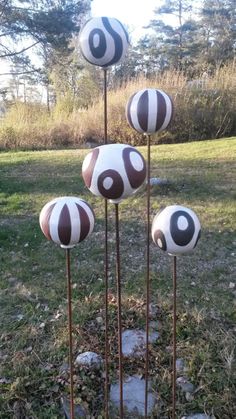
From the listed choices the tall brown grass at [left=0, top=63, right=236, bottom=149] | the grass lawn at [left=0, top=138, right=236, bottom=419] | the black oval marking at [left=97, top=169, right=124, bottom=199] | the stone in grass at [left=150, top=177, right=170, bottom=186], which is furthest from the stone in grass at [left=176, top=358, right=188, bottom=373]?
the tall brown grass at [left=0, top=63, right=236, bottom=149]

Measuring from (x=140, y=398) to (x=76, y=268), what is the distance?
1372mm

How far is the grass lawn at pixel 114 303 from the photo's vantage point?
2121 mm

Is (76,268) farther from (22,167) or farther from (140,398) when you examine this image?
(22,167)

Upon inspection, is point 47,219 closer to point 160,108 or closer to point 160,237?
point 160,237

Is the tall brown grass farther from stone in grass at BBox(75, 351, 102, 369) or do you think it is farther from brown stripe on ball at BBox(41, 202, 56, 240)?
brown stripe on ball at BBox(41, 202, 56, 240)

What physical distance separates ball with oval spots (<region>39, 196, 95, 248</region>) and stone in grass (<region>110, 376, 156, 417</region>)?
1.02 m

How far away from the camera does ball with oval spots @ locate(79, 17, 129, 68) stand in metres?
1.47

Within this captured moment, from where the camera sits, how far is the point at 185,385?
2.14m

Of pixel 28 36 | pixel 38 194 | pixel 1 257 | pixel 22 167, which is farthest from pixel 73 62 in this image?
pixel 1 257

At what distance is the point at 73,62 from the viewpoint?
14367 mm

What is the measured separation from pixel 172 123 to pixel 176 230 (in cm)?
780

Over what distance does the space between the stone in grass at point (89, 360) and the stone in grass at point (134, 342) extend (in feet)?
0.49

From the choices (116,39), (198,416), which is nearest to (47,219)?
(116,39)

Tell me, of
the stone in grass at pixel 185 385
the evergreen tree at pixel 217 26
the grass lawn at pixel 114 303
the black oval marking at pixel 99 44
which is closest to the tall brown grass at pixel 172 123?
the grass lawn at pixel 114 303
